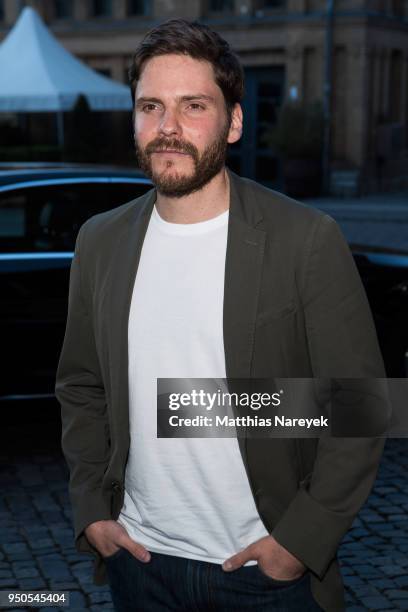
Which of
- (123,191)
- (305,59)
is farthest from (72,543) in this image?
(305,59)

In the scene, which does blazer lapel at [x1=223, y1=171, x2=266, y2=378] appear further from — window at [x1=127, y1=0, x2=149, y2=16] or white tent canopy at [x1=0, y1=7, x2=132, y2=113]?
window at [x1=127, y1=0, x2=149, y2=16]

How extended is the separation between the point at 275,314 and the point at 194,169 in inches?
13.9

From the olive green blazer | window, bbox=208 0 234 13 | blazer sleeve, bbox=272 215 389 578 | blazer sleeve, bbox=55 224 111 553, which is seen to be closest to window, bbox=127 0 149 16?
window, bbox=208 0 234 13

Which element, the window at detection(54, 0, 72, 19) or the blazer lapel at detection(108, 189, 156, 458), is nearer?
the blazer lapel at detection(108, 189, 156, 458)

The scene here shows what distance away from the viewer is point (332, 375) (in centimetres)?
210

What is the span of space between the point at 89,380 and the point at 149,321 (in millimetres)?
349

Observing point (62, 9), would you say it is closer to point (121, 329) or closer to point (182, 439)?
point (121, 329)

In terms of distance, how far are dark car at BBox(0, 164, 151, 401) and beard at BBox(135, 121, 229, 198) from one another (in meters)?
3.74

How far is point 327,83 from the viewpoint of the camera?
79.1 ft

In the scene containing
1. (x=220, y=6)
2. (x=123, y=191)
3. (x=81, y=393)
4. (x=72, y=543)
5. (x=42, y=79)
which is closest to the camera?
(x=81, y=393)

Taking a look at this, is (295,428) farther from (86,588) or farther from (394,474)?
(394,474)

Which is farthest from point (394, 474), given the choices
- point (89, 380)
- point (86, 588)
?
point (89, 380)

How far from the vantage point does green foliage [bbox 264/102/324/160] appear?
22984 millimetres

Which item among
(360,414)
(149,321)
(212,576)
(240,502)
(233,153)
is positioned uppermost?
(149,321)
